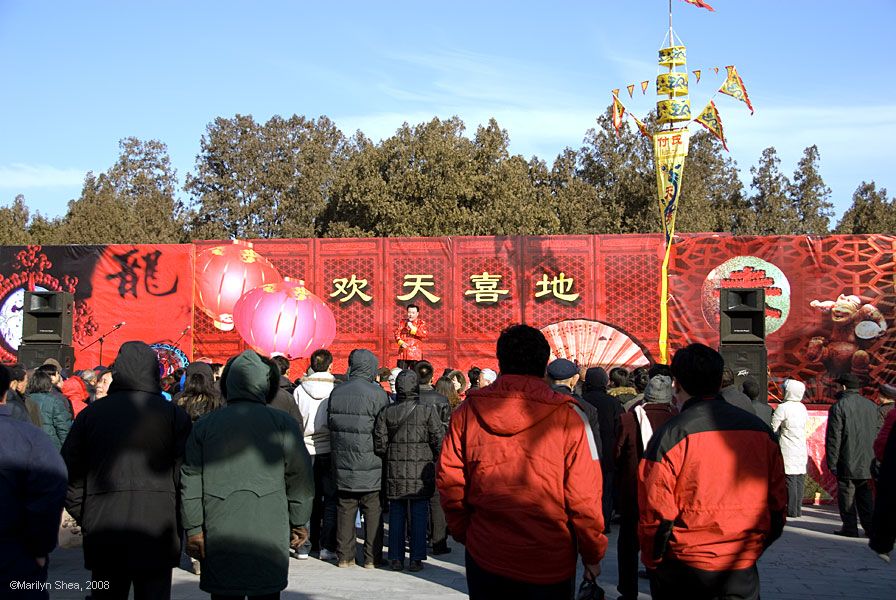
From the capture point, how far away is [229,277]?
14.1m

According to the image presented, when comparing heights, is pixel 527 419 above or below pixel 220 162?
below

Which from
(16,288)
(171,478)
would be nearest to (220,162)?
(16,288)

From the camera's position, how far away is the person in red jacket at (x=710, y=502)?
10.8ft

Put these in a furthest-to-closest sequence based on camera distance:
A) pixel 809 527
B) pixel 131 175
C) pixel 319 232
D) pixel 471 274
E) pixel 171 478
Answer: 1. pixel 131 175
2. pixel 319 232
3. pixel 471 274
4. pixel 809 527
5. pixel 171 478

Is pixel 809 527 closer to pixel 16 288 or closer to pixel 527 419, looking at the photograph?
pixel 527 419

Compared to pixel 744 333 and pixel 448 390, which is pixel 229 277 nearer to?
pixel 448 390

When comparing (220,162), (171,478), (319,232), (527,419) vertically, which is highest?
(220,162)

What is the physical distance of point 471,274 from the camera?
1558 cm

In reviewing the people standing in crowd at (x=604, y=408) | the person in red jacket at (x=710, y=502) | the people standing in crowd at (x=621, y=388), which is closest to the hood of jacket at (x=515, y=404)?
the person in red jacket at (x=710, y=502)

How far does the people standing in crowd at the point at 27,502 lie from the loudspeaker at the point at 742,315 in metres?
8.98

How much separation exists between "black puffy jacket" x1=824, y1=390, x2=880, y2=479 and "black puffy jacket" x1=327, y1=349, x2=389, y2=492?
4216 millimetres

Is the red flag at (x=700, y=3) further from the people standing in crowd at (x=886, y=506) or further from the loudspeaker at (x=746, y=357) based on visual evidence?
the people standing in crowd at (x=886, y=506)

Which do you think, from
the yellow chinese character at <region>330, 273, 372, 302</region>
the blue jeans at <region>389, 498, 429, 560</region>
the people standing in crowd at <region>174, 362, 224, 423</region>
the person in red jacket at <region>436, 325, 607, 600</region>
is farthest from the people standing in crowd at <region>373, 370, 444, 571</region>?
the yellow chinese character at <region>330, 273, 372, 302</region>

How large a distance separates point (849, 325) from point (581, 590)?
398 inches
